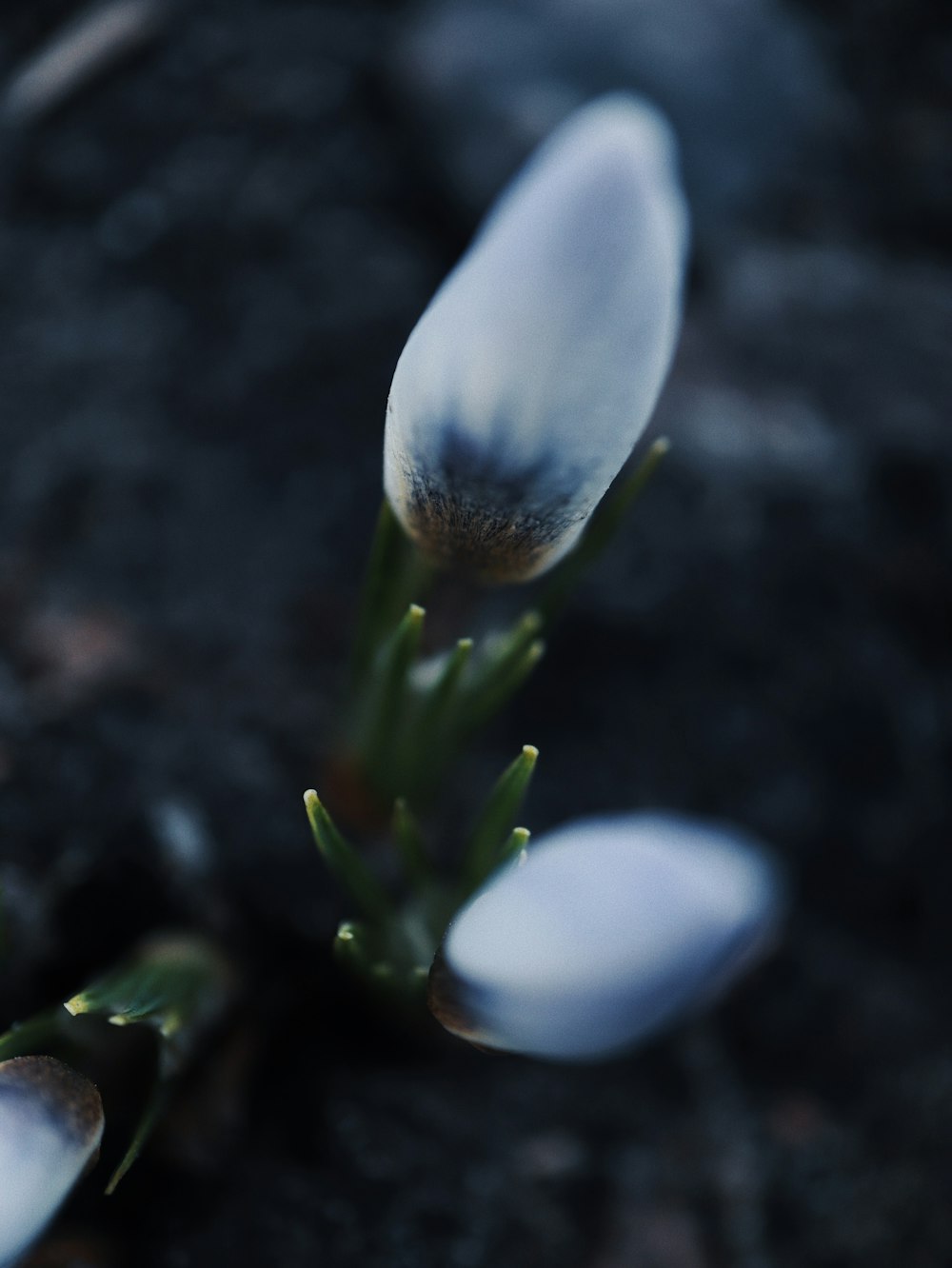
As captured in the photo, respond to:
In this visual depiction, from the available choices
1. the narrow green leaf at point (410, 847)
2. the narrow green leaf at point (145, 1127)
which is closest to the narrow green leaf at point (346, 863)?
the narrow green leaf at point (410, 847)

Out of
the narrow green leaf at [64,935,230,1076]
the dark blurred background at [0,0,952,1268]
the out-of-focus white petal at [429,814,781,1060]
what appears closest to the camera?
the out-of-focus white petal at [429,814,781,1060]

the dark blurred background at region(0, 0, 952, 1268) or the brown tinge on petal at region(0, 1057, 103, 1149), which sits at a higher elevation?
the brown tinge on petal at region(0, 1057, 103, 1149)

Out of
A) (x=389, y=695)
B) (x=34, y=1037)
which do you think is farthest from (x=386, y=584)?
(x=34, y=1037)

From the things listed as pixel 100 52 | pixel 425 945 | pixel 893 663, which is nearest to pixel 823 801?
pixel 893 663

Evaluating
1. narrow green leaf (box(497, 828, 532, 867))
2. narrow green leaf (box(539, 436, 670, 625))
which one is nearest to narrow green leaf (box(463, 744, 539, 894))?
narrow green leaf (box(497, 828, 532, 867))

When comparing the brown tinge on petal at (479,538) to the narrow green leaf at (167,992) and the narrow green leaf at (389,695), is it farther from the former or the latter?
the narrow green leaf at (167,992)

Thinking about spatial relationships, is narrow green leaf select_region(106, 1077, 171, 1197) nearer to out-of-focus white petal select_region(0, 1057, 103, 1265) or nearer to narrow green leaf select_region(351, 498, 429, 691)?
out-of-focus white petal select_region(0, 1057, 103, 1265)

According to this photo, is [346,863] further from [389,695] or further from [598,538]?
[598,538]
